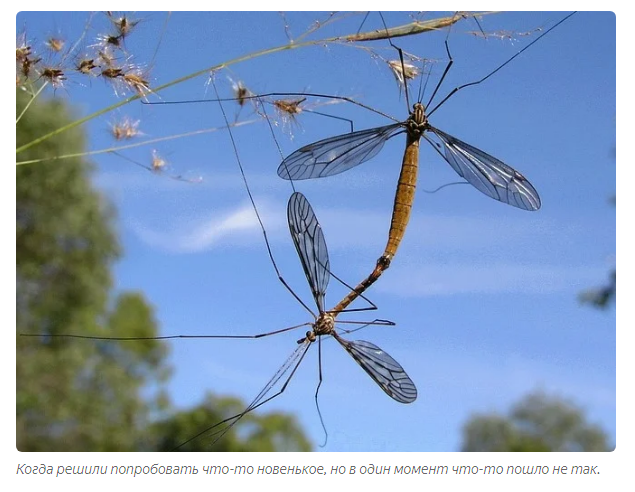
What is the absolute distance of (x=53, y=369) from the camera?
8.34m

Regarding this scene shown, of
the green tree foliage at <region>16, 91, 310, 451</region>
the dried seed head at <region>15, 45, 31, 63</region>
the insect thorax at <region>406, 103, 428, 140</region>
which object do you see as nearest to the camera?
the dried seed head at <region>15, 45, 31, 63</region>

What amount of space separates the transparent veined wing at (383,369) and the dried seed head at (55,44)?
32.0 inches

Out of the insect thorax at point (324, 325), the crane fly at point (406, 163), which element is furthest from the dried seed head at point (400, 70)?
the insect thorax at point (324, 325)

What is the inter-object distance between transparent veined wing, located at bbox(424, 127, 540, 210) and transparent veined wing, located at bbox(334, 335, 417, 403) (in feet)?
1.44

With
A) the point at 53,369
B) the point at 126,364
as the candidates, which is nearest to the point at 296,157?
the point at 53,369

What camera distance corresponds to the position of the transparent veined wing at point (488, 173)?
1.49 metres

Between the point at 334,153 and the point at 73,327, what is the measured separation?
758 cm

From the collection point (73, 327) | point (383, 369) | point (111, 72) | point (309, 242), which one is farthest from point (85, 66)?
point (73, 327)

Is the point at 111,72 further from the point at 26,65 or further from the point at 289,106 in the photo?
the point at 289,106

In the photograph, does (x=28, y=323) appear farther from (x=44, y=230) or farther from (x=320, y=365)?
(x=320, y=365)

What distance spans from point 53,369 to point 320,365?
7645mm

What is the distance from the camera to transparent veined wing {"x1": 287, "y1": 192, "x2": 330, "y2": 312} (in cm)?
145

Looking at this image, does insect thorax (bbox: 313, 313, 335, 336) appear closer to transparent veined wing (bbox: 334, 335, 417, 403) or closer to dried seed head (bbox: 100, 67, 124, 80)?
transparent veined wing (bbox: 334, 335, 417, 403)

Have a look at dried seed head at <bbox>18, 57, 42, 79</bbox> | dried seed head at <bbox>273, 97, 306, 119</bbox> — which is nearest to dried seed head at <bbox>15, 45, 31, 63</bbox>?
dried seed head at <bbox>18, 57, 42, 79</bbox>
